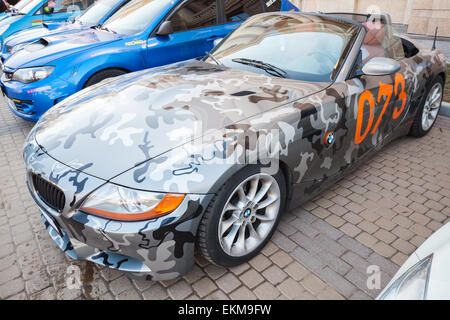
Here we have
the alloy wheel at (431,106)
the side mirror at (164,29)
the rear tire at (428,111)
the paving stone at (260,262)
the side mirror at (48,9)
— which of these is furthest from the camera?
the side mirror at (48,9)

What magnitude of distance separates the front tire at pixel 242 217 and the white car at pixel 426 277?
91 cm

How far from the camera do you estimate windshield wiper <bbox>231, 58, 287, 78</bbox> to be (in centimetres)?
276

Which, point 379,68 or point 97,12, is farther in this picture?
point 97,12

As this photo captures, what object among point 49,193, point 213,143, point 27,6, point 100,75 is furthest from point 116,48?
point 27,6

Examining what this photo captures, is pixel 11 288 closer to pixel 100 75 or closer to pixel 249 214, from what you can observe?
pixel 249 214

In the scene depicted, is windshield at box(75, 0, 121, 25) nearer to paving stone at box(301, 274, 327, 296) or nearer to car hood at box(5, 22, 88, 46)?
car hood at box(5, 22, 88, 46)

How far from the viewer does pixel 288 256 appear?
248 centimetres

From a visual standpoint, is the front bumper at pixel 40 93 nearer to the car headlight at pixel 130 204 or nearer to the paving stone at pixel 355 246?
the car headlight at pixel 130 204

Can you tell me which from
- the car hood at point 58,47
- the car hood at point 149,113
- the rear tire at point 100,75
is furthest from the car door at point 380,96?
the car hood at point 58,47

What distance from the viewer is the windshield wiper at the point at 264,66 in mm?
2762

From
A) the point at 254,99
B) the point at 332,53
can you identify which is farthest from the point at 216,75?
the point at 332,53

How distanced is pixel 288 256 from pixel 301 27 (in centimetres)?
204

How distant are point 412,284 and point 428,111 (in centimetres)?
349

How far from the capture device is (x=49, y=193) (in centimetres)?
201
